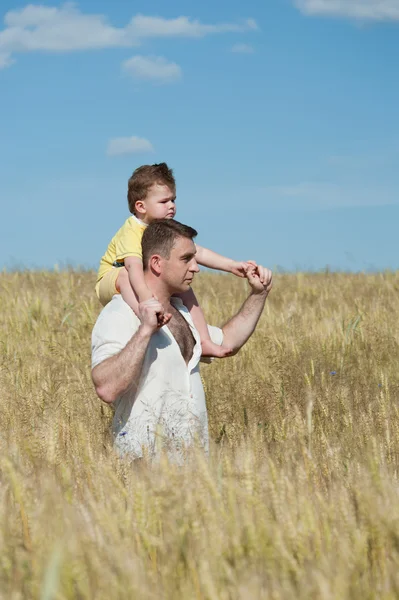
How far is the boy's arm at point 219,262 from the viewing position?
4078 mm

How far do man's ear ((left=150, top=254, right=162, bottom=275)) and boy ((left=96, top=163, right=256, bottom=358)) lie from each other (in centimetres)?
30

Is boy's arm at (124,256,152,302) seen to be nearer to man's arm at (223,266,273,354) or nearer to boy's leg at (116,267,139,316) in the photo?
boy's leg at (116,267,139,316)

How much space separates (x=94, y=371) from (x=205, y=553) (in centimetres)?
151

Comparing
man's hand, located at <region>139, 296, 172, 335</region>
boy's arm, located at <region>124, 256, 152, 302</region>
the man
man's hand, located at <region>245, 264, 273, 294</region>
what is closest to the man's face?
the man

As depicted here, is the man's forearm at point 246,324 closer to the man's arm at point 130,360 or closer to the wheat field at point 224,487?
the wheat field at point 224,487

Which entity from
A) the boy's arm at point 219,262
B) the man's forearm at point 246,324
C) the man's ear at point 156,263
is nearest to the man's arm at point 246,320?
the man's forearm at point 246,324

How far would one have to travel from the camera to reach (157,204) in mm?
4129

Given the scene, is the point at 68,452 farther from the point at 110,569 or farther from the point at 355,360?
the point at 355,360

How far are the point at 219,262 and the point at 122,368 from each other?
121 cm

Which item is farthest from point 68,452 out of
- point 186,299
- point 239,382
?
point 239,382

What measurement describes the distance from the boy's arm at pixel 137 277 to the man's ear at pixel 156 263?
12cm

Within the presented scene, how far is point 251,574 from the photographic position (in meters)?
1.76

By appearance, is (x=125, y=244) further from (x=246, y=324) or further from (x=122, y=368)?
(x=122, y=368)

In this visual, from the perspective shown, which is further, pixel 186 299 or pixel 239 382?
pixel 239 382
